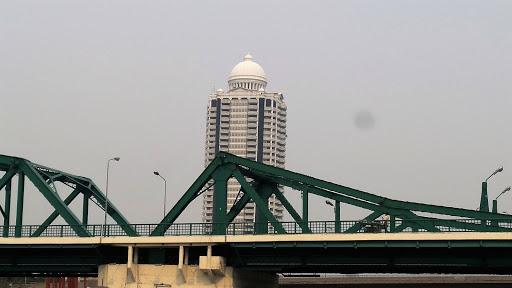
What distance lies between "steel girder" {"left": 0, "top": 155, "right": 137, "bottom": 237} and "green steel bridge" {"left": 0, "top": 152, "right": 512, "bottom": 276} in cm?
10

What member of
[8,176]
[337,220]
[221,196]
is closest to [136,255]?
[221,196]

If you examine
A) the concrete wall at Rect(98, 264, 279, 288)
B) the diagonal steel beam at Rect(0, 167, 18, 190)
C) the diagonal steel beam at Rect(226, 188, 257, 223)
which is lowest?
the concrete wall at Rect(98, 264, 279, 288)

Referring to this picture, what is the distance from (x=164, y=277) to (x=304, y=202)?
13598 millimetres

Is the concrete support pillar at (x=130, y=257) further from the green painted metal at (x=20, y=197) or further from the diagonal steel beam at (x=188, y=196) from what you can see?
the green painted metal at (x=20, y=197)

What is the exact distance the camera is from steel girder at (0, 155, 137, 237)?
8425 cm

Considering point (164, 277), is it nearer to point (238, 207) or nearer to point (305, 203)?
point (238, 207)

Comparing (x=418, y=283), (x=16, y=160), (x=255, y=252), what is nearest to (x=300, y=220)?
(x=255, y=252)

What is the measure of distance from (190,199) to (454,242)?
23637mm

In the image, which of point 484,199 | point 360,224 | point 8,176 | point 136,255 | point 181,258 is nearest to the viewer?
point 360,224

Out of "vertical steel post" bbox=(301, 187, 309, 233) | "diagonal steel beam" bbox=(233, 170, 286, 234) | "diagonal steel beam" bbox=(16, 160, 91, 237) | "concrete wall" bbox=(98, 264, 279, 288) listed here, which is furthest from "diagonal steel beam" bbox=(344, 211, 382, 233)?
"diagonal steel beam" bbox=(16, 160, 91, 237)

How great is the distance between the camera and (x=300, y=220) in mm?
84000

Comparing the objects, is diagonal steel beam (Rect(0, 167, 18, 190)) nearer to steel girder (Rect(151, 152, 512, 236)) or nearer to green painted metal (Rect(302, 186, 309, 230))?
steel girder (Rect(151, 152, 512, 236))

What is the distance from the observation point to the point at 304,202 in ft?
261

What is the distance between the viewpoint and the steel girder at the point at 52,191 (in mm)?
84250
